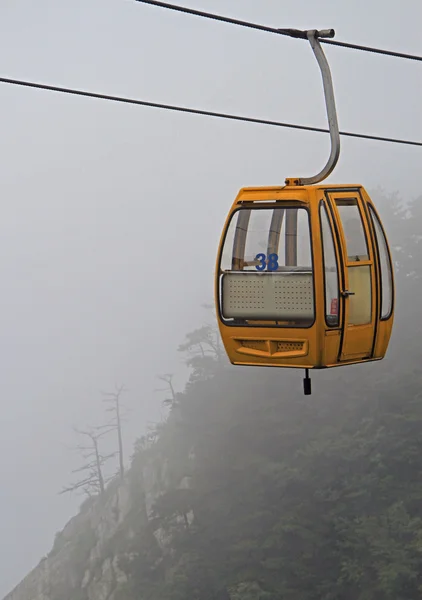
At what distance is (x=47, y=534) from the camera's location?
92.1 metres

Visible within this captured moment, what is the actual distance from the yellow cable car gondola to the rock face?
43.0m

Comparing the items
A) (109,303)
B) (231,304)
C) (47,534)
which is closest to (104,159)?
(109,303)

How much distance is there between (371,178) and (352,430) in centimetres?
8110

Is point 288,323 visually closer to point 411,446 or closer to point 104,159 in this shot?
point 411,446

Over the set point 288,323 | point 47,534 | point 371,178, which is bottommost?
point 47,534

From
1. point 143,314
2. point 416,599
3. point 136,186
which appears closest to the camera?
point 416,599

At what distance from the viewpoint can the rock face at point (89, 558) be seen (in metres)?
50.5

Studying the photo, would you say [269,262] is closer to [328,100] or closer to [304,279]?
[304,279]

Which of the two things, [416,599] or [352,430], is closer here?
[416,599]

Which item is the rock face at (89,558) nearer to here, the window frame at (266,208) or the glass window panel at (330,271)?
the window frame at (266,208)

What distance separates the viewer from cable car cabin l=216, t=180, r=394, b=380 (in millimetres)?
5195

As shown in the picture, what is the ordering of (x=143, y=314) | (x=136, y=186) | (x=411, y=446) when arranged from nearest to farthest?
(x=411, y=446) < (x=143, y=314) < (x=136, y=186)

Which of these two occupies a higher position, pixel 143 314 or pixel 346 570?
pixel 143 314

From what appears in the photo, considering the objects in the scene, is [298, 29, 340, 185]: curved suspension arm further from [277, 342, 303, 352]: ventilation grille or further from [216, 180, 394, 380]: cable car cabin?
[277, 342, 303, 352]: ventilation grille
